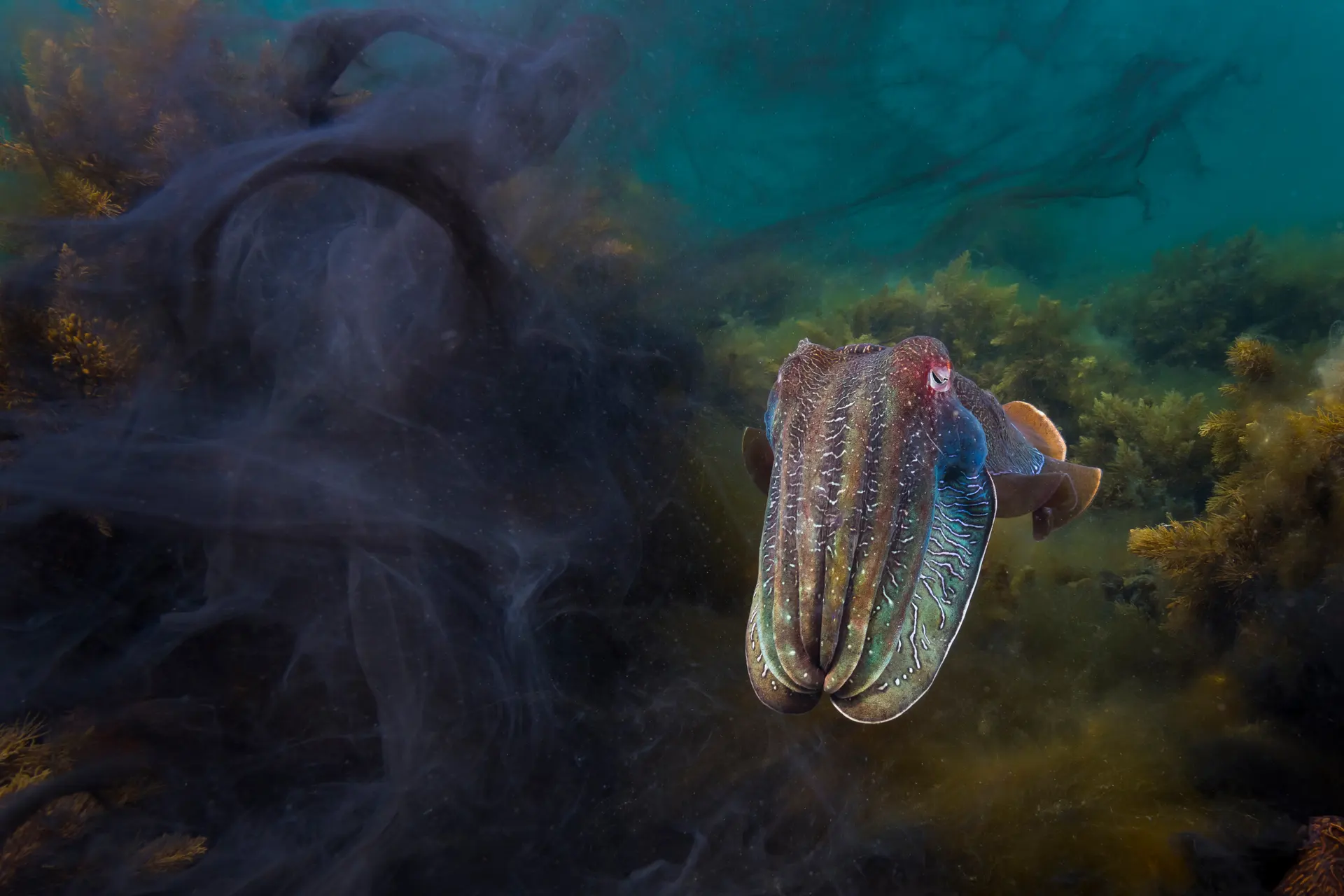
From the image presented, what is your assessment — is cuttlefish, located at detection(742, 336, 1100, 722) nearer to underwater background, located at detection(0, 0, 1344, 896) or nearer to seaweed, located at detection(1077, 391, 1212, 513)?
underwater background, located at detection(0, 0, 1344, 896)

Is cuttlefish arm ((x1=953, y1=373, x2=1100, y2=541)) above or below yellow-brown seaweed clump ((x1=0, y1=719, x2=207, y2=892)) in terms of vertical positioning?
above

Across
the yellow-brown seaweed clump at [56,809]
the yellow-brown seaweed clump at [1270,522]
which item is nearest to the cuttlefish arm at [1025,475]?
the yellow-brown seaweed clump at [1270,522]

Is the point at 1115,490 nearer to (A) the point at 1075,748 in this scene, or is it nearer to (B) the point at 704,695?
(A) the point at 1075,748

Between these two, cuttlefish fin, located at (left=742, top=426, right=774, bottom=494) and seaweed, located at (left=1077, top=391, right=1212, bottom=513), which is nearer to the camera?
cuttlefish fin, located at (left=742, top=426, right=774, bottom=494)

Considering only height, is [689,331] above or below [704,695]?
above

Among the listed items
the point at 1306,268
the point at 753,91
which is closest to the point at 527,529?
the point at 1306,268

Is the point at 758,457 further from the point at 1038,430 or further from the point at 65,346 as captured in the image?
the point at 65,346

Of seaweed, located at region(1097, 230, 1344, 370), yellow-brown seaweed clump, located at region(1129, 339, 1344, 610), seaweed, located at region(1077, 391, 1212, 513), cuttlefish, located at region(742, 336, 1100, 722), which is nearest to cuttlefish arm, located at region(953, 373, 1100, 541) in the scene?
cuttlefish, located at region(742, 336, 1100, 722)
